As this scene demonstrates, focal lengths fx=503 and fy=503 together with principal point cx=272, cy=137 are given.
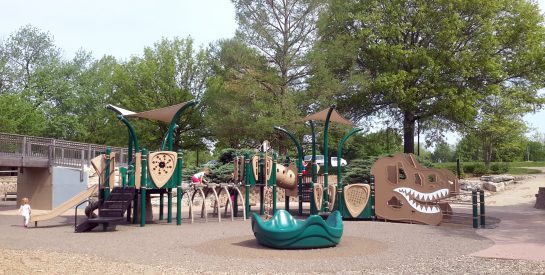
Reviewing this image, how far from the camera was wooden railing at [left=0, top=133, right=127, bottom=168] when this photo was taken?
2131 centimetres

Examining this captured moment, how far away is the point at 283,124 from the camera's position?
27.4 metres

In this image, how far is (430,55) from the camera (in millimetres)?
30516

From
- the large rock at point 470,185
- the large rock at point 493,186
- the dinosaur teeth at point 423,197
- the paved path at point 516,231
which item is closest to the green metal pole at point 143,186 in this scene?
the dinosaur teeth at point 423,197

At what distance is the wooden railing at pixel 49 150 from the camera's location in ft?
69.9

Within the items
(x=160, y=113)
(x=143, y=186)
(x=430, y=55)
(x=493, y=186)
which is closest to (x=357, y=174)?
(x=493, y=186)

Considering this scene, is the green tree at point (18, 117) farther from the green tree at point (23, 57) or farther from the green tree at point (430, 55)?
the green tree at point (430, 55)

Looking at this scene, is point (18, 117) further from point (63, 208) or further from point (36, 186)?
point (63, 208)

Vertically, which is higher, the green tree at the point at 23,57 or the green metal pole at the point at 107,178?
the green tree at the point at 23,57

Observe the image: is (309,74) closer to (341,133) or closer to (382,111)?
(341,133)

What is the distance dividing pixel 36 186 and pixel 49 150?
199 centimetres

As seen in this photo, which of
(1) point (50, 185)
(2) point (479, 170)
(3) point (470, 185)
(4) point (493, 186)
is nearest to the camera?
(1) point (50, 185)

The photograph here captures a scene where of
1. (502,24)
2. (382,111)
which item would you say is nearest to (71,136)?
(382,111)

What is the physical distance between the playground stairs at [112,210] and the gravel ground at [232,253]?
1.18 ft

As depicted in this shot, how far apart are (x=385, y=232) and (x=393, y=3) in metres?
21.9
